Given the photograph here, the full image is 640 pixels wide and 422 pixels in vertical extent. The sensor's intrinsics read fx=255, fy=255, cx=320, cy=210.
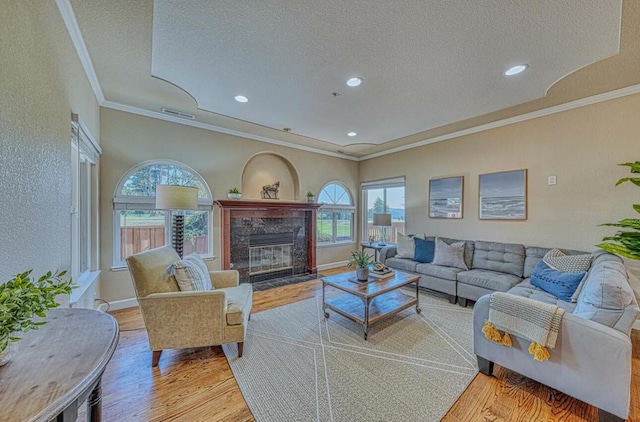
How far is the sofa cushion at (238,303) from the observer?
7.41 ft

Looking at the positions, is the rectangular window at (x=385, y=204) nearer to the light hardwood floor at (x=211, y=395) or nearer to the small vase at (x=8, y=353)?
the light hardwood floor at (x=211, y=395)

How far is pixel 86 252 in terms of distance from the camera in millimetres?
2947

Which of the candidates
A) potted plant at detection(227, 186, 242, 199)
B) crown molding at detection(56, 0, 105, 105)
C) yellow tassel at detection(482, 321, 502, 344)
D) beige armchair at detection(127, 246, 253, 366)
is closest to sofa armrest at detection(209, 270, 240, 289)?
beige armchair at detection(127, 246, 253, 366)

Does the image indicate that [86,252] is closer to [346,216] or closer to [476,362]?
[476,362]

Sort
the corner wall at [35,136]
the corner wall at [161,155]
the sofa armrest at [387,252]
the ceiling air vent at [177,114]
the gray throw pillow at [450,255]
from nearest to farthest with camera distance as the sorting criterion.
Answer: the corner wall at [35,136] → the corner wall at [161,155] → the ceiling air vent at [177,114] → the gray throw pillow at [450,255] → the sofa armrest at [387,252]

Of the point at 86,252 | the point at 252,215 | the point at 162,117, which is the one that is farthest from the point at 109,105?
the point at 252,215

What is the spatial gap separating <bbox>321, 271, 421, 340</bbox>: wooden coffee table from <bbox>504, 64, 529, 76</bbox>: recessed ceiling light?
2450mm

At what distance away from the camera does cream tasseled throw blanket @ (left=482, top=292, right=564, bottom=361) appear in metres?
1.68

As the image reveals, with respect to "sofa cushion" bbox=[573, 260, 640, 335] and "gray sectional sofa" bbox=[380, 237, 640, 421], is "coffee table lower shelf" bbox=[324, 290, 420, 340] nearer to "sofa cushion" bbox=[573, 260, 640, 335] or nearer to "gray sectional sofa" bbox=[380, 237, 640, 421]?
"gray sectional sofa" bbox=[380, 237, 640, 421]

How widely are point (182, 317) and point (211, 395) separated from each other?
2.14ft

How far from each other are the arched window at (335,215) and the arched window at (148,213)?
99.3 inches

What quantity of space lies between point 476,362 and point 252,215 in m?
3.77

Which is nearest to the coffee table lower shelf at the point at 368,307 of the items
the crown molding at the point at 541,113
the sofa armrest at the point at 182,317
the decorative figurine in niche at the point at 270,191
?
the sofa armrest at the point at 182,317

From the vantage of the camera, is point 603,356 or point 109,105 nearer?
point 603,356
